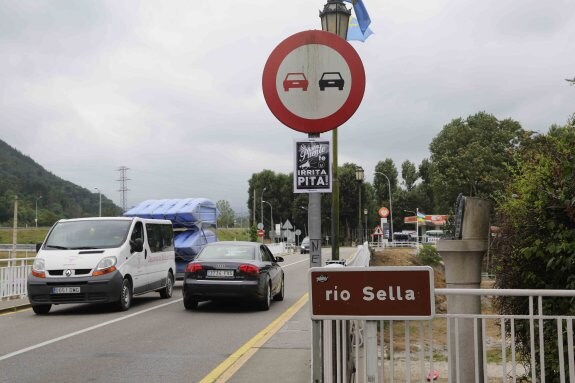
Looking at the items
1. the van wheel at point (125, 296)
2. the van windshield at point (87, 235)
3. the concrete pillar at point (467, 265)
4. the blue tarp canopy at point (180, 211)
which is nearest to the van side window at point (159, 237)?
the van windshield at point (87, 235)

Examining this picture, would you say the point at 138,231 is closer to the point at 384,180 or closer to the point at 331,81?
the point at 331,81

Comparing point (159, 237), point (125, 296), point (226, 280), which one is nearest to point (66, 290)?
point (125, 296)

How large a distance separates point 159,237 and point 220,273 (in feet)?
11.5

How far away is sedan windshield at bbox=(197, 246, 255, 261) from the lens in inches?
517

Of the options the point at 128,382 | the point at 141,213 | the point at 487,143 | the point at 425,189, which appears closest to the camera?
the point at 128,382

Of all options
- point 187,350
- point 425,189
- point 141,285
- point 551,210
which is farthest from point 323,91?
point 425,189

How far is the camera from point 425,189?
98812 millimetres

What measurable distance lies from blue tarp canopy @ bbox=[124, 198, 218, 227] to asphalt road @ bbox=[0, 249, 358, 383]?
19.5 feet

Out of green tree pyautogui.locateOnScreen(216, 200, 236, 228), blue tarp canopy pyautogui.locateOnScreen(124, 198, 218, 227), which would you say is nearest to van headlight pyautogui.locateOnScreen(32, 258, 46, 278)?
blue tarp canopy pyautogui.locateOnScreen(124, 198, 218, 227)

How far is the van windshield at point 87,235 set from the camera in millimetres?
12586

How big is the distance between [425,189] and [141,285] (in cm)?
8891

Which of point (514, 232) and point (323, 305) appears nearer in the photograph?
point (323, 305)

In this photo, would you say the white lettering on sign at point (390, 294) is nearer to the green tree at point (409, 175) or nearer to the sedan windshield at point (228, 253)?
the sedan windshield at point (228, 253)

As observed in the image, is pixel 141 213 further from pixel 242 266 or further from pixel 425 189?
pixel 425 189
